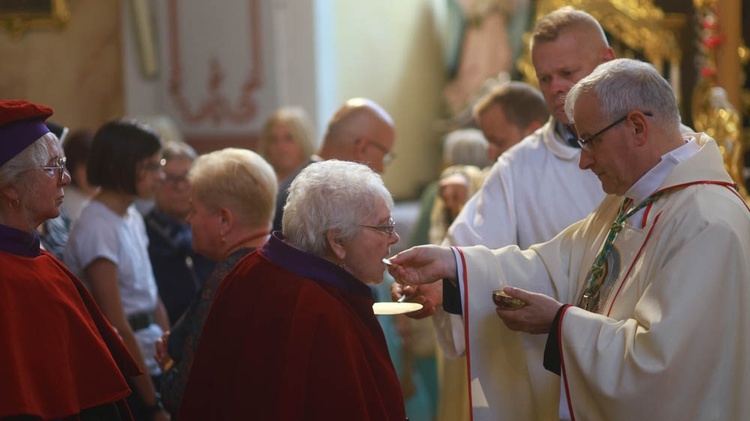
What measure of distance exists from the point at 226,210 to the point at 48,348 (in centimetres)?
101

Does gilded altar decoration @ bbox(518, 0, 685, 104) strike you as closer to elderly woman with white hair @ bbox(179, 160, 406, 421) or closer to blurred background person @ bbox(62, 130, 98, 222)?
blurred background person @ bbox(62, 130, 98, 222)

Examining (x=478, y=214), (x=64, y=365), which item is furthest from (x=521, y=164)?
(x=64, y=365)

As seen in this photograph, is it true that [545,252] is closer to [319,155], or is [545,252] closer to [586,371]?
[586,371]

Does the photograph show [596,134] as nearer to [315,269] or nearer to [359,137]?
[315,269]

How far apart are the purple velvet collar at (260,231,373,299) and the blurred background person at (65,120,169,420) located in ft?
5.01

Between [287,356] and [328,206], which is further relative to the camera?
[328,206]

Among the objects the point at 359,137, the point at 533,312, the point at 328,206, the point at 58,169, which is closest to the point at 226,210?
the point at 58,169

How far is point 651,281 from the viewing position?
3.21m

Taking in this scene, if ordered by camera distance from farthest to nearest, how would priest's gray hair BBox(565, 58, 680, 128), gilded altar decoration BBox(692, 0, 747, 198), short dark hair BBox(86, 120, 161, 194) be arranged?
1. gilded altar decoration BBox(692, 0, 747, 198)
2. short dark hair BBox(86, 120, 161, 194)
3. priest's gray hair BBox(565, 58, 680, 128)

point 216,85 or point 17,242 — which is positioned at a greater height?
point 17,242

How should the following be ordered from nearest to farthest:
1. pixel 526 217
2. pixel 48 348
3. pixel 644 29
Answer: pixel 48 348 < pixel 526 217 < pixel 644 29

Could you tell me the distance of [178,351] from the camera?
386 centimetres

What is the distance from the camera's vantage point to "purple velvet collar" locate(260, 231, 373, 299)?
122 inches

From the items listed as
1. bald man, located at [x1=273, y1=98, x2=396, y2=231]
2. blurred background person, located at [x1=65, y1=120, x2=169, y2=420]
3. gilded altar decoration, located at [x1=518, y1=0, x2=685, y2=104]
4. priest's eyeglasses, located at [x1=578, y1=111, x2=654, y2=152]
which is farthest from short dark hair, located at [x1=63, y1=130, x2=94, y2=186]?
gilded altar decoration, located at [x1=518, y1=0, x2=685, y2=104]
